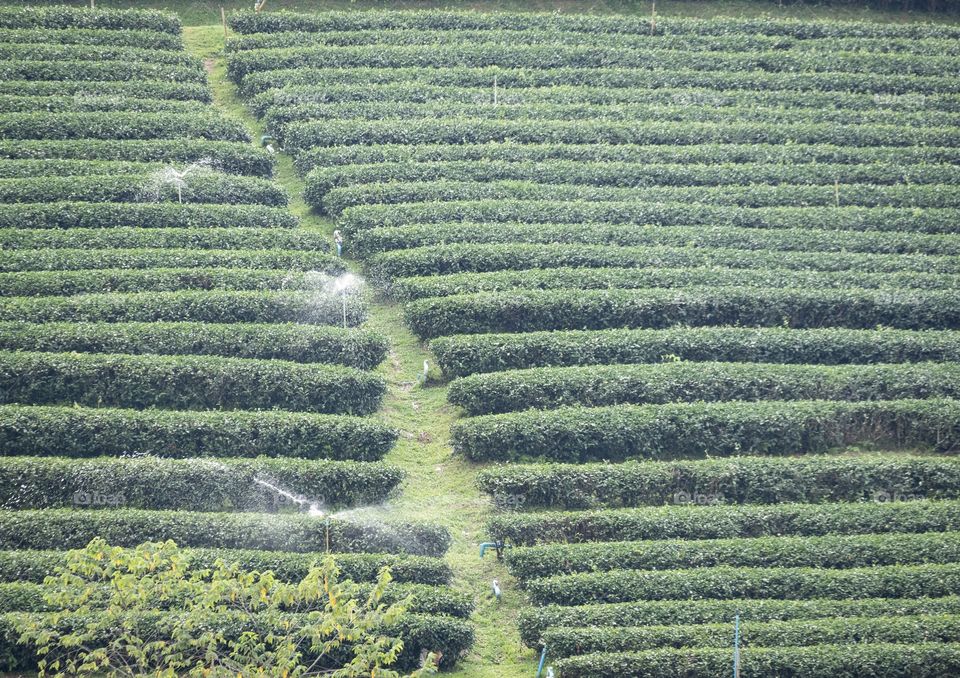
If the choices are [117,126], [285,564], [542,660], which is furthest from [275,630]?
[117,126]

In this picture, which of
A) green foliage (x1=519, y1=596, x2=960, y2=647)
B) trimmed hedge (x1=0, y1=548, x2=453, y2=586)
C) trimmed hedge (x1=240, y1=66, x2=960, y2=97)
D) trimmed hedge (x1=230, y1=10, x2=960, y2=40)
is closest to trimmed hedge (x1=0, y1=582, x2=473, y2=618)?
trimmed hedge (x1=0, y1=548, x2=453, y2=586)

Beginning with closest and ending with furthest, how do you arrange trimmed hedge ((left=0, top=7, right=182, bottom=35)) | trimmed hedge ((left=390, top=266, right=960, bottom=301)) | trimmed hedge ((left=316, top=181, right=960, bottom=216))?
trimmed hedge ((left=390, top=266, right=960, bottom=301))
trimmed hedge ((left=316, top=181, right=960, bottom=216))
trimmed hedge ((left=0, top=7, right=182, bottom=35))

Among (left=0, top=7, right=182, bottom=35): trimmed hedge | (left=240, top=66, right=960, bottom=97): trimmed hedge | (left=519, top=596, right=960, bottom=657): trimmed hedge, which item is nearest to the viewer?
(left=519, top=596, right=960, bottom=657): trimmed hedge

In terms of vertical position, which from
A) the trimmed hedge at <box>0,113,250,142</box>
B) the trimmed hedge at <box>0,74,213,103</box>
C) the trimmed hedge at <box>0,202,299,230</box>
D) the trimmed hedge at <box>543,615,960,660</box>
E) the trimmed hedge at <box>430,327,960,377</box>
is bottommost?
the trimmed hedge at <box>543,615,960,660</box>

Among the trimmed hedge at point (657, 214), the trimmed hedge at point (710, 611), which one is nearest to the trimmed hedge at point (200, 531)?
the trimmed hedge at point (710, 611)

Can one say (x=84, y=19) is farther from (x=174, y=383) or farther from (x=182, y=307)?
(x=174, y=383)

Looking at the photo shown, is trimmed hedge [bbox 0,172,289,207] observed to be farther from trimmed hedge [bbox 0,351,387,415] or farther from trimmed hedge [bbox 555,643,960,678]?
trimmed hedge [bbox 555,643,960,678]

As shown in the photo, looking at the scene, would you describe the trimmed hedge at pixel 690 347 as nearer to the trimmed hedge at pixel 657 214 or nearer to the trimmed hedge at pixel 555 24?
the trimmed hedge at pixel 657 214
